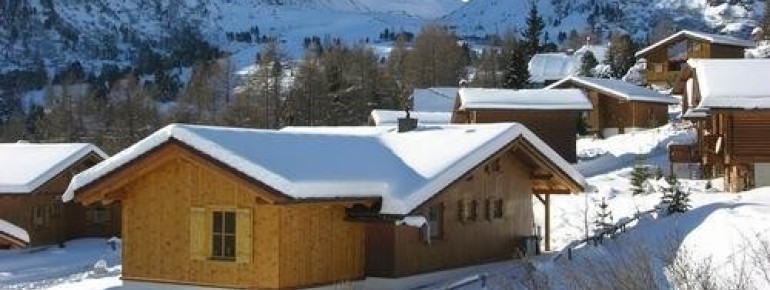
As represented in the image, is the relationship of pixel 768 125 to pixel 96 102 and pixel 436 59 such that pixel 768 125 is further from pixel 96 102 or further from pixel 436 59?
pixel 96 102

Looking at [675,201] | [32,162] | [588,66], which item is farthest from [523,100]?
[588,66]

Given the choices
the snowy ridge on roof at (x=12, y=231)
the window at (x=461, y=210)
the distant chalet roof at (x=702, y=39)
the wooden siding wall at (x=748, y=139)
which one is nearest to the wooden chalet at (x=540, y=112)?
the wooden siding wall at (x=748, y=139)

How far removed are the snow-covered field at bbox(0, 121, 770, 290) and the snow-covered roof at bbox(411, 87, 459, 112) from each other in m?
27.5

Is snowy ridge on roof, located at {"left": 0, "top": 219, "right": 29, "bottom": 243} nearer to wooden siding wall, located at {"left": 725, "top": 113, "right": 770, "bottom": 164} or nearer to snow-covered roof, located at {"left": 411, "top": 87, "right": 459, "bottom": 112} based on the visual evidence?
wooden siding wall, located at {"left": 725, "top": 113, "right": 770, "bottom": 164}

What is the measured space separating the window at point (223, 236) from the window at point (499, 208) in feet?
24.6

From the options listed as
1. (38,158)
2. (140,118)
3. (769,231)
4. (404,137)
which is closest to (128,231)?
(404,137)

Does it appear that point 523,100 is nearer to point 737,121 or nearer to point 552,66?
point 737,121

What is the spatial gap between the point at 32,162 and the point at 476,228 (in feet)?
68.9

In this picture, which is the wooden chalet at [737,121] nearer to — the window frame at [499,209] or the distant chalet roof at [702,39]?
the window frame at [499,209]

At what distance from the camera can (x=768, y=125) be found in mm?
33719

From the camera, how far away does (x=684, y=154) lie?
1495 inches

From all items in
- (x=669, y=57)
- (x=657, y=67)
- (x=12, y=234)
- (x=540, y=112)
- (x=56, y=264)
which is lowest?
(x=56, y=264)

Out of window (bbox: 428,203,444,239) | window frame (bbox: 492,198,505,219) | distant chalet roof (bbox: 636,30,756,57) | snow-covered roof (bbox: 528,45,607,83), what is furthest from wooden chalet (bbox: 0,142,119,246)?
snow-covered roof (bbox: 528,45,607,83)

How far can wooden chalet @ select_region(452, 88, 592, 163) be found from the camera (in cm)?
4750
